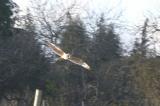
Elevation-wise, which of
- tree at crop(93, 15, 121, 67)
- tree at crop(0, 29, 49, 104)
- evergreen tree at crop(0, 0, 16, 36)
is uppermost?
evergreen tree at crop(0, 0, 16, 36)

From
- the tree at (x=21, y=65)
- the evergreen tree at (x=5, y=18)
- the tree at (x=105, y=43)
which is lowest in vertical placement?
the tree at (x=21, y=65)

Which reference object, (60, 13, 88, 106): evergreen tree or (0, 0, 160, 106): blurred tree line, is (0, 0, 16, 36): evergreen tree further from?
(60, 13, 88, 106): evergreen tree

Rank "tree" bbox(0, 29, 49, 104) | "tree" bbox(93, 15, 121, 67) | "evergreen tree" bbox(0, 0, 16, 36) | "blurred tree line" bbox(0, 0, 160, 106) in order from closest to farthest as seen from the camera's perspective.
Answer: "blurred tree line" bbox(0, 0, 160, 106)
"tree" bbox(0, 29, 49, 104)
"tree" bbox(93, 15, 121, 67)
"evergreen tree" bbox(0, 0, 16, 36)

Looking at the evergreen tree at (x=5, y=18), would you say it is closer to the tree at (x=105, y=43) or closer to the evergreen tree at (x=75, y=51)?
the evergreen tree at (x=75, y=51)

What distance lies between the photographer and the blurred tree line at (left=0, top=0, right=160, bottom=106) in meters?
25.4

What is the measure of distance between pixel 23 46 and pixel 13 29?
2.33 m

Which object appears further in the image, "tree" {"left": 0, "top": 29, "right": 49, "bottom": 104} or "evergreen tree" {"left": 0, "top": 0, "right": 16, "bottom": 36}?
"evergreen tree" {"left": 0, "top": 0, "right": 16, "bottom": 36}

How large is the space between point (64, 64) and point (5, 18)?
5.28m

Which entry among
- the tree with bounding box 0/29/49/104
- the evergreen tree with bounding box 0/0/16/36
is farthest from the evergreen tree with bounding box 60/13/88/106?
Result: the evergreen tree with bounding box 0/0/16/36

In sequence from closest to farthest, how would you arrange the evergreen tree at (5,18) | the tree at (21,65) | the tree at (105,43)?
1. the tree at (21,65)
2. the tree at (105,43)
3. the evergreen tree at (5,18)

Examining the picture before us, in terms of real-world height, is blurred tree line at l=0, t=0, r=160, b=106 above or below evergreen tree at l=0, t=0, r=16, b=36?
below

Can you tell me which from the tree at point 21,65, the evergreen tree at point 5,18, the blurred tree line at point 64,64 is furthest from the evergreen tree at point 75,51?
the evergreen tree at point 5,18

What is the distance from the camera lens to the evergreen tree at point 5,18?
29.4 m

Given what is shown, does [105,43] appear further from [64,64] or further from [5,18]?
[5,18]
